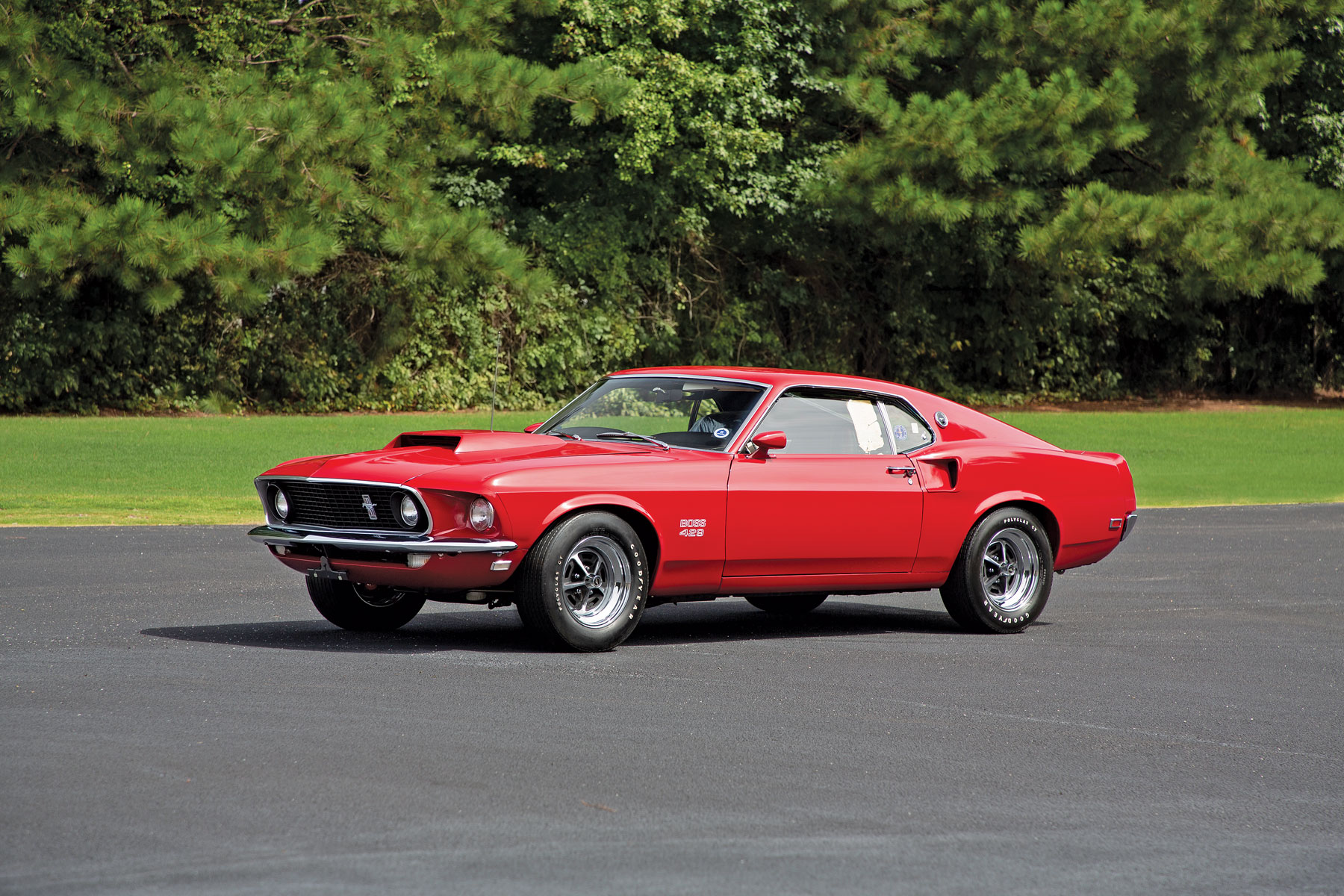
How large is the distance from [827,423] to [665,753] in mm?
3656

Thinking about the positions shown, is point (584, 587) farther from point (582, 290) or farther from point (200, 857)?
point (582, 290)

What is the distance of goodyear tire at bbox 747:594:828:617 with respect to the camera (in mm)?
10438

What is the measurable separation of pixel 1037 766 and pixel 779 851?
1.62m

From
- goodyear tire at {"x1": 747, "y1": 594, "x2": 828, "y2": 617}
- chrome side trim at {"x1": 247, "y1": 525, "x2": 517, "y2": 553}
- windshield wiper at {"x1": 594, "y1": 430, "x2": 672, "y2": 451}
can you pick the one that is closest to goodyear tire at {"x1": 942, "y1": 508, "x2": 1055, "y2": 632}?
goodyear tire at {"x1": 747, "y1": 594, "x2": 828, "y2": 617}

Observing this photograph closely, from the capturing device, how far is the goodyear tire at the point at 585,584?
26.3 feet

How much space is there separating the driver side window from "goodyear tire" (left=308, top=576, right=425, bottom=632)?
2.21 meters

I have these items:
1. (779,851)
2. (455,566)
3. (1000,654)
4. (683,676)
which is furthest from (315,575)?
(779,851)

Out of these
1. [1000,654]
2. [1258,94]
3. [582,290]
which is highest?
[1258,94]

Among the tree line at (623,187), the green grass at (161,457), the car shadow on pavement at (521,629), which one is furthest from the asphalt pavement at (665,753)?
the tree line at (623,187)

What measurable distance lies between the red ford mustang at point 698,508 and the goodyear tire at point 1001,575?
13mm

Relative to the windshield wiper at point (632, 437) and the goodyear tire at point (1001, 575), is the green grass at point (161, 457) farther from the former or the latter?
the goodyear tire at point (1001, 575)

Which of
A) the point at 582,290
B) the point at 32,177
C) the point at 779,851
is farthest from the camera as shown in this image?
the point at 582,290

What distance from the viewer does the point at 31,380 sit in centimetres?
2958

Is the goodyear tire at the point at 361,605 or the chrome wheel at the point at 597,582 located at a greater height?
the chrome wheel at the point at 597,582
